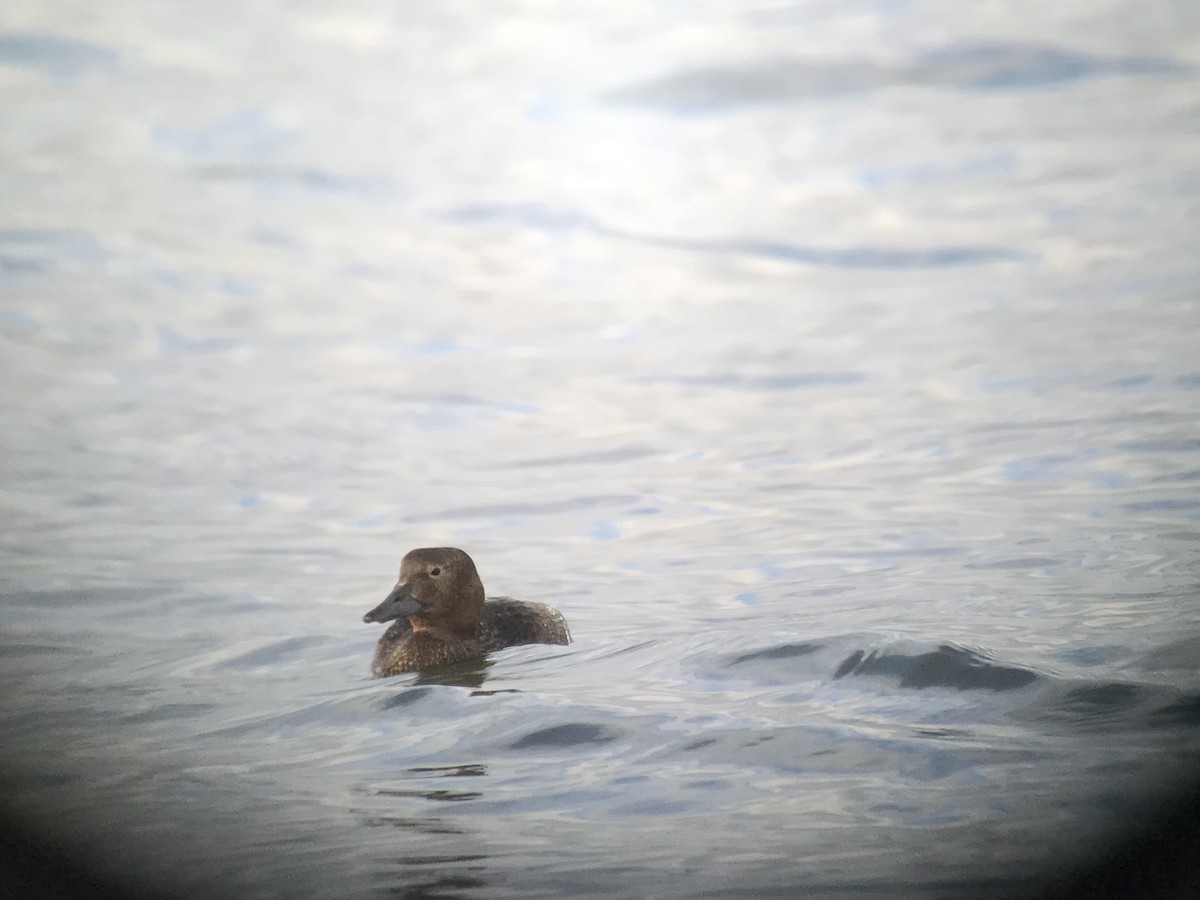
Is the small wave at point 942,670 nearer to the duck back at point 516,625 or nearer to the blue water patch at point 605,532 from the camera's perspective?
the blue water patch at point 605,532

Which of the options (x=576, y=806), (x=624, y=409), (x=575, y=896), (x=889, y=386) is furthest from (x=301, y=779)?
(x=889, y=386)

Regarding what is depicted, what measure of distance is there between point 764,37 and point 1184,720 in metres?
2.07

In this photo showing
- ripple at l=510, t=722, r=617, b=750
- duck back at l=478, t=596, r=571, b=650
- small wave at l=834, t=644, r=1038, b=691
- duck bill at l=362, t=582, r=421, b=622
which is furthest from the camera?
duck back at l=478, t=596, r=571, b=650

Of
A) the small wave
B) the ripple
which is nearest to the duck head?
the ripple

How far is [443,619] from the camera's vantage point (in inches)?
146

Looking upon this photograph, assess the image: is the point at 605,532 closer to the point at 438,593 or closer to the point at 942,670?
the point at 438,593

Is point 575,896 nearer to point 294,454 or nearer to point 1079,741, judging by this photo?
point 1079,741

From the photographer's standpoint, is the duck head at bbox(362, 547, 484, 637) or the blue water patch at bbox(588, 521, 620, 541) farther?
the blue water patch at bbox(588, 521, 620, 541)

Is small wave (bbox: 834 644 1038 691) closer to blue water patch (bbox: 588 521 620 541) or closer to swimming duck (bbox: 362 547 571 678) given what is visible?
blue water patch (bbox: 588 521 620 541)

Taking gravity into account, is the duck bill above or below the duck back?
→ above

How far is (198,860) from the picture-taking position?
6.98 ft

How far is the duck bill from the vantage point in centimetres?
350

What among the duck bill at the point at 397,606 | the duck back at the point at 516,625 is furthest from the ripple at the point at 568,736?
the duck back at the point at 516,625

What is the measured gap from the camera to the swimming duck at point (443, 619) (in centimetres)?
361
